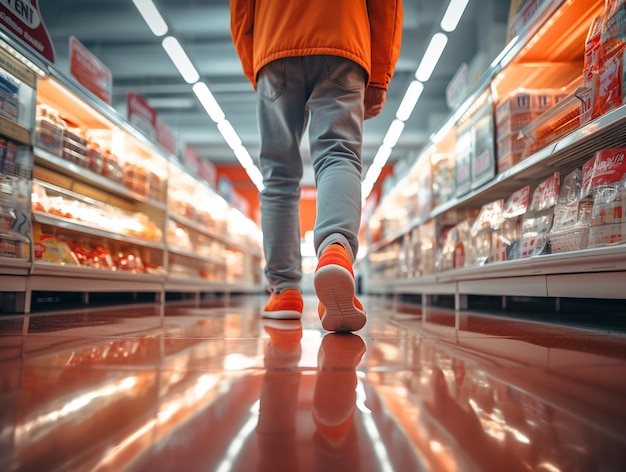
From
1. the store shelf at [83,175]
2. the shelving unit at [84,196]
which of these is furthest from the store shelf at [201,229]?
the store shelf at [83,175]

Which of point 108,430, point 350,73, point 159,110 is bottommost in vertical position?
point 108,430

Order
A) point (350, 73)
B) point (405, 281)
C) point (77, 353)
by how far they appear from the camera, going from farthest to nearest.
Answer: point (405, 281)
point (350, 73)
point (77, 353)

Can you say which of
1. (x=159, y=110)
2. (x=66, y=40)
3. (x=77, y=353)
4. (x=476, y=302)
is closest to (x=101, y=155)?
(x=77, y=353)

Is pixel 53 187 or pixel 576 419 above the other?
pixel 53 187

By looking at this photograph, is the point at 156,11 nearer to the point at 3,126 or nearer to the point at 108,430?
the point at 3,126

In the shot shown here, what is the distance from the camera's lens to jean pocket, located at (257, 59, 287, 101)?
5.24ft

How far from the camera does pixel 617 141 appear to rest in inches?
63.4

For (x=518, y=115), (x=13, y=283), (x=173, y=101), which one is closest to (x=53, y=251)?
(x=13, y=283)

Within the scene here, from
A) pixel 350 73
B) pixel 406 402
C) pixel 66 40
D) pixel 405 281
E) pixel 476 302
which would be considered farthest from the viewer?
pixel 66 40

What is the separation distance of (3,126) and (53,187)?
2.80ft

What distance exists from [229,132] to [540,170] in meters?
5.41

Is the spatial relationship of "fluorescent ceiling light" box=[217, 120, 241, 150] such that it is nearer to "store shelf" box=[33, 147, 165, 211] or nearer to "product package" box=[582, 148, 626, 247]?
"store shelf" box=[33, 147, 165, 211]

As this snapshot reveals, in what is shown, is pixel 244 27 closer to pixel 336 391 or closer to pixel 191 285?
pixel 336 391

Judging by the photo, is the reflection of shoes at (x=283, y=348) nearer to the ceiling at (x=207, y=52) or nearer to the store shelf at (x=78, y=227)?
the store shelf at (x=78, y=227)
